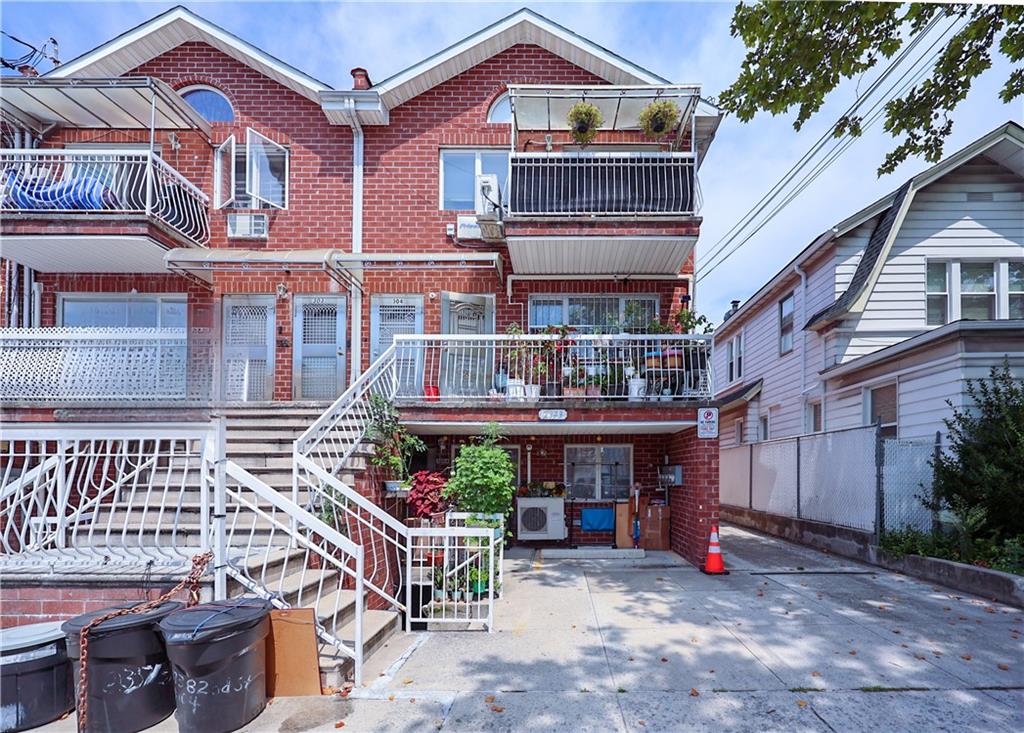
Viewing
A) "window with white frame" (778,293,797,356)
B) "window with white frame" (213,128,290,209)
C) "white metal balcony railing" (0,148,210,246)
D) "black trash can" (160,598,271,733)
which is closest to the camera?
"black trash can" (160,598,271,733)

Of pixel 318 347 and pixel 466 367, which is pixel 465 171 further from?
pixel 318 347

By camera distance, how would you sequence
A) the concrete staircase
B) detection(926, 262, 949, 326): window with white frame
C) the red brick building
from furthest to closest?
detection(926, 262, 949, 326): window with white frame
the red brick building
the concrete staircase

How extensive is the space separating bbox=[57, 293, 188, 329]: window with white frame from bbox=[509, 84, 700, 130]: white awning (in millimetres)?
7038

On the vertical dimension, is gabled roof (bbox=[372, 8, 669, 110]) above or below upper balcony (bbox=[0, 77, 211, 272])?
above

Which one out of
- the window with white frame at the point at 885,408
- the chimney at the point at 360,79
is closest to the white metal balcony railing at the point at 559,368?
the window with white frame at the point at 885,408

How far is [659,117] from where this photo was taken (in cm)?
990

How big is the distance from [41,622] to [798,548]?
1129 cm

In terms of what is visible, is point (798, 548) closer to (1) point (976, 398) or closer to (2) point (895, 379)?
(2) point (895, 379)

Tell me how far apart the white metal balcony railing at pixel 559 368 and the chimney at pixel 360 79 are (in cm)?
496

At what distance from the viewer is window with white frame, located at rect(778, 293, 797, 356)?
594 inches

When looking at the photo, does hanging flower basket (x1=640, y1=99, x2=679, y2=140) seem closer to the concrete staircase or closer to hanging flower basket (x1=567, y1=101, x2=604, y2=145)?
hanging flower basket (x1=567, y1=101, x2=604, y2=145)

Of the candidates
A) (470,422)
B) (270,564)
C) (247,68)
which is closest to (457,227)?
(470,422)

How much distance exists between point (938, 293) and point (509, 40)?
32.4 ft

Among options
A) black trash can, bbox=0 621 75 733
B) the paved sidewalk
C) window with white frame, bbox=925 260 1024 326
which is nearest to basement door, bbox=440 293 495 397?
the paved sidewalk
